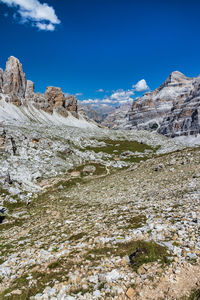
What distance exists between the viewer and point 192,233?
31.9 ft

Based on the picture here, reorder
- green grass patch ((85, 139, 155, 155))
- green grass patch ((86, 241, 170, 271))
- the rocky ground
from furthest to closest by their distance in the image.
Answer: green grass patch ((85, 139, 155, 155)) < green grass patch ((86, 241, 170, 271)) < the rocky ground

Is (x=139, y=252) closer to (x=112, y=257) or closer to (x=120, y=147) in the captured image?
(x=112, y=257)

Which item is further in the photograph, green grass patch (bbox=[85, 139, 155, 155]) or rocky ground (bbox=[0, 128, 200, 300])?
green grass patch (bbox=[85, 139, 155, 155])

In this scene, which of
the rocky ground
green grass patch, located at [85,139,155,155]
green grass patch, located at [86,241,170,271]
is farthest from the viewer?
green grass patch, located at [85,139,155,155]

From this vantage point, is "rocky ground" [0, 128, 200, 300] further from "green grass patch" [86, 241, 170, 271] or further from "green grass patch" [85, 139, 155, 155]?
"green grass patch" [85, 139, 155, 155]

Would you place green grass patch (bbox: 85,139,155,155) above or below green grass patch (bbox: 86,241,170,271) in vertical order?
above

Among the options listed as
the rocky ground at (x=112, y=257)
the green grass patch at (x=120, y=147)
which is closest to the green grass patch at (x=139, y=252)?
the rocky ground at (x=112, y=257)

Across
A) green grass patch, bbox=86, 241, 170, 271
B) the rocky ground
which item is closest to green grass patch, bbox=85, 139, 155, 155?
the rocky ground

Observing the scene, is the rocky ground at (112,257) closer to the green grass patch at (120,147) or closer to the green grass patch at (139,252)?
the green grass patch at (139,252)

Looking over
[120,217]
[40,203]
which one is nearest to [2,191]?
[40,203]

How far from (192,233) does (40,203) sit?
24.2m

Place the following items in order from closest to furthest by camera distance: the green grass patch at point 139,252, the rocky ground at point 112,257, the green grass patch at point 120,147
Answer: the rocky ground at point 112,257 < the green grass patch at point 139,252 < the green grass patch at point 120,147

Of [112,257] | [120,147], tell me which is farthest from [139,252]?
[120,147]

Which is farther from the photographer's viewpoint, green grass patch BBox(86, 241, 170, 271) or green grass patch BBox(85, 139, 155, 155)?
green grass patch BBox(85, 139, 155, 155)
